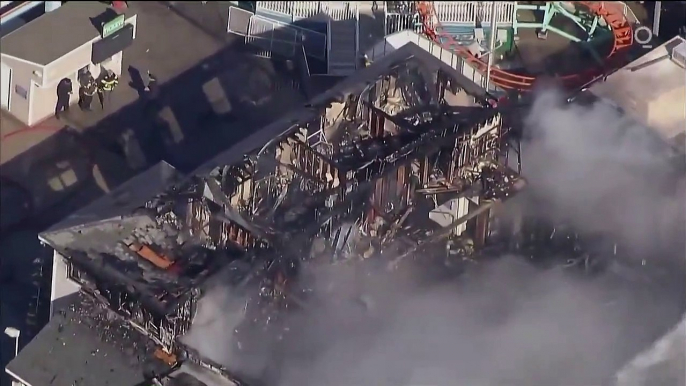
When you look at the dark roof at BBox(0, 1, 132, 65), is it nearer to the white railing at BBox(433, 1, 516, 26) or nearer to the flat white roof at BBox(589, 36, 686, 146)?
the white railing at BBox(433, 1, 516, 26)

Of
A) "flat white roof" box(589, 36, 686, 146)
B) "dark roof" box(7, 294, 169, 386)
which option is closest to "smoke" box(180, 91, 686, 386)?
"dark roof" box(7, 294, 169, 386)

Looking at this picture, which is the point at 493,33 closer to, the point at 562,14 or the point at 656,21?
the point at 562,14

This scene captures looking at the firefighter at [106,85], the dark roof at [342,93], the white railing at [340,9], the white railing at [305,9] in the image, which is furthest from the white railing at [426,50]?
the firefighter at [106,85]

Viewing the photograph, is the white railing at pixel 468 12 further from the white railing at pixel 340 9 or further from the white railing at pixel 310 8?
the white railing at pixel 310 8

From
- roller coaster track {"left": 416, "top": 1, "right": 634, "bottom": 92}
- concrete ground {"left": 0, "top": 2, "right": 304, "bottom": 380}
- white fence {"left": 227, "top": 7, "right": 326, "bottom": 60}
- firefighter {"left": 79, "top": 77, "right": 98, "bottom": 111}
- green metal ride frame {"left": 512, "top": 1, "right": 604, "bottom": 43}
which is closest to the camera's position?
concrete ground {"left": 0, "top": 2, "right": 304, "bottom": 380}

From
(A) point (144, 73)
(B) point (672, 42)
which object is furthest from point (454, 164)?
(A) point (144, 73)

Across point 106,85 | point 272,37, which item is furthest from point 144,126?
point 272,37
